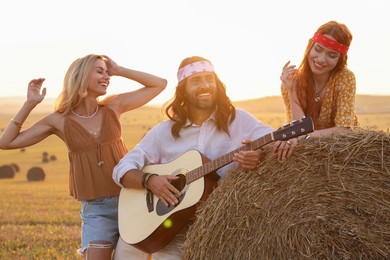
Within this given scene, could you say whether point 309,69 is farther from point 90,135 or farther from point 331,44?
point 90,135

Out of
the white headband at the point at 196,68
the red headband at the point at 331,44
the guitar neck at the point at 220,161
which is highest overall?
the red headband at the point at 331,44

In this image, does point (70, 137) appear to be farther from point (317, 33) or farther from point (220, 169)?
point (317, 33)

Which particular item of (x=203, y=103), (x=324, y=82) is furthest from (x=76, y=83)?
(x=324, y=82)

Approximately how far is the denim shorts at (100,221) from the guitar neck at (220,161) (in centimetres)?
96

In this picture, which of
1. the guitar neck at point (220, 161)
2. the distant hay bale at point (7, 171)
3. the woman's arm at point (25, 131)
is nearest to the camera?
the guitar neck at point (220, 161)

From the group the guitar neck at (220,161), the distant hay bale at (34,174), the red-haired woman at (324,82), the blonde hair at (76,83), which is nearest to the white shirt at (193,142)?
the guitar neck at (220,161)

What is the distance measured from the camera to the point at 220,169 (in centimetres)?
524

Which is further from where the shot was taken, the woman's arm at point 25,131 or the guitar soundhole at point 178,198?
the woman's arm at point 25,131

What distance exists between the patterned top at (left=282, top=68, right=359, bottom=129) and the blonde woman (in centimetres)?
161

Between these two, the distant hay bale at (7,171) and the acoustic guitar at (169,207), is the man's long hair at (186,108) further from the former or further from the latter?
the distant hay bale at (7,171)

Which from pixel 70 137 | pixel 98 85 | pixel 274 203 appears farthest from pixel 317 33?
pixel 70 137

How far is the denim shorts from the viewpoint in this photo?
568 cm

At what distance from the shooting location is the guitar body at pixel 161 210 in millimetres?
5074

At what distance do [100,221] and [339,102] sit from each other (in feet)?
7.38
